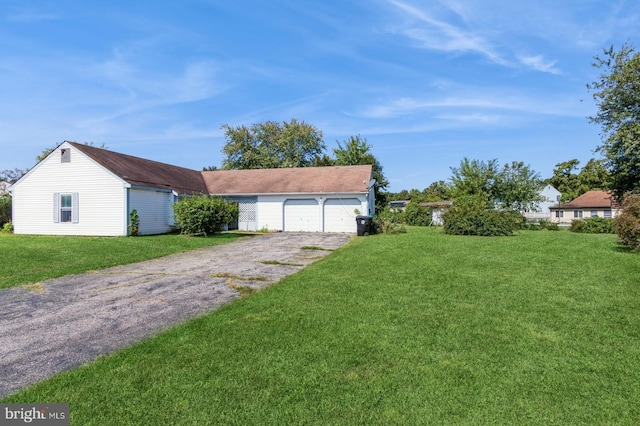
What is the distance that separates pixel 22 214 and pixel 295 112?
29.3m

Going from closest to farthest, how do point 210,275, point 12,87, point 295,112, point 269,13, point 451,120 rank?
1. point 210,275
2. point 269,13
3. point 12,87
4. point 451,120
5. point 295,112

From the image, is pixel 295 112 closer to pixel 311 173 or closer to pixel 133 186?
pixel 311 173

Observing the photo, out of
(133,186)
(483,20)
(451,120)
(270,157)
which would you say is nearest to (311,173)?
(451,120)

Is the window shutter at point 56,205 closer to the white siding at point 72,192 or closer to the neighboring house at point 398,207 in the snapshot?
the white siding at point 72,192

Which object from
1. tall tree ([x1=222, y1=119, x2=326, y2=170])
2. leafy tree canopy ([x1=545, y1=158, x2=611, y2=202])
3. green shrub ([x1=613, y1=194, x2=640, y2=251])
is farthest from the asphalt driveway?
leafy tree canopy ([x1=545, y1=158, x2=611, y2=202])

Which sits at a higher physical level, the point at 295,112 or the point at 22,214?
the point at 295,112

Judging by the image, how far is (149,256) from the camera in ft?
37.4

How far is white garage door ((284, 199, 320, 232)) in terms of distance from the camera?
72.0ft

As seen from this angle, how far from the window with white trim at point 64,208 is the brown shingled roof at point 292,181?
794 centimetres

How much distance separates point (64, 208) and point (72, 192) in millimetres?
1006

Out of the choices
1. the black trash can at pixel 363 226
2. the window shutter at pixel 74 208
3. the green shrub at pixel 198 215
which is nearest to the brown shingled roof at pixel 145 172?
the window shutter at pixel 74 208

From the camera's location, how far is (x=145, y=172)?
20.2 m

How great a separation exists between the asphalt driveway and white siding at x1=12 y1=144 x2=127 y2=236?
29.7 ft

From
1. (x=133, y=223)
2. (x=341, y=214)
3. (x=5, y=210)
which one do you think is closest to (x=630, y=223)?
(x=341, y=214)
